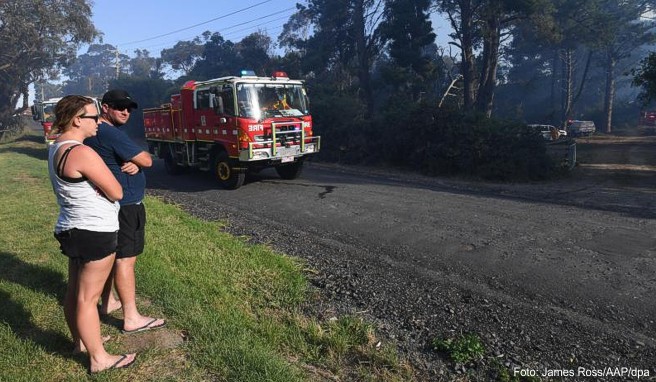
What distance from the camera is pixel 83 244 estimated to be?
110 inches

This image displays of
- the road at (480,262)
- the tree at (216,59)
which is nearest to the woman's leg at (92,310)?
the road at (480,262)

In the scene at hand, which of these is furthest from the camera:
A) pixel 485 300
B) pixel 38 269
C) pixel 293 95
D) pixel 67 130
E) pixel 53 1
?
pixel 53 1

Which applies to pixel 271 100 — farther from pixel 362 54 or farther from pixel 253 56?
pixel 253 56

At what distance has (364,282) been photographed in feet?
15.5

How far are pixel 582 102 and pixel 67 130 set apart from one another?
63.3 metres

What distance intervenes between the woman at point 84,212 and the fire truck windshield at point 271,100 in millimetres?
7136

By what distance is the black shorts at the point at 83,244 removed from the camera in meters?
2.79

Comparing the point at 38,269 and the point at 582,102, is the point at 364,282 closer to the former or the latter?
the point at 38,269

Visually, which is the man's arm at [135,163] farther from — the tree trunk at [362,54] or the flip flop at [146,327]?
the tree trunk at [362,54]

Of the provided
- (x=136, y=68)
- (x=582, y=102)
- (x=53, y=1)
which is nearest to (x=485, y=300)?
(x=53, y=1)

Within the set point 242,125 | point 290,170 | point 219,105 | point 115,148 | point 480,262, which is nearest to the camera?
point 115,148

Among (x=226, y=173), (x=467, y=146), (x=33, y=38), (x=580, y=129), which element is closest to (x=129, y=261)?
(x=226, y=173)

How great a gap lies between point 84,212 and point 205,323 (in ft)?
4.34

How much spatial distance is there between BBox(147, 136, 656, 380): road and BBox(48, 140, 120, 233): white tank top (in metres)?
2.21
